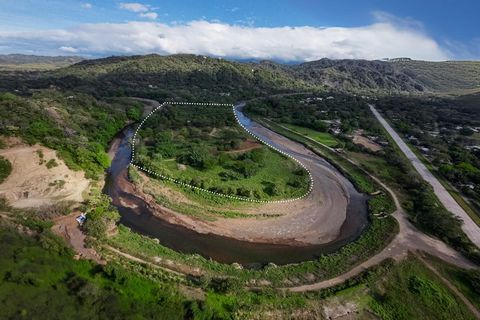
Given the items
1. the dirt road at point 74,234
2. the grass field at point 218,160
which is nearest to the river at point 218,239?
the dirt road at point 74,234

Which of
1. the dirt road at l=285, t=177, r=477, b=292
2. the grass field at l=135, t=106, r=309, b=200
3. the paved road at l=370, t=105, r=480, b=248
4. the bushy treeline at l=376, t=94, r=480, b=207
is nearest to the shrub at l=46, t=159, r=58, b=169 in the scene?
the grass field at l=135, t=106, r=309, b=200

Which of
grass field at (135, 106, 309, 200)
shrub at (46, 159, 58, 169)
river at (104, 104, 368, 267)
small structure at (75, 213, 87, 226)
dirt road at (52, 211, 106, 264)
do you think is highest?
shrub at (46, 159, 58, 169)

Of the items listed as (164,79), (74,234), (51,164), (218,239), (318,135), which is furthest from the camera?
(164,79)

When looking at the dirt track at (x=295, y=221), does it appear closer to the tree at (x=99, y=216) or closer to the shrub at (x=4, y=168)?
the tree at (x=99, y=216)

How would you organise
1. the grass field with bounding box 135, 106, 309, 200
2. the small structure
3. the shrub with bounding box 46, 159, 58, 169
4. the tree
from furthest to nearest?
the grass field with bounding box 135, 106, 309, 200 < the shrub with bounding box 46, 159, 58, 169 < the small structure < the tree

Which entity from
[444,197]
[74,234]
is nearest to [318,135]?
[444,197]

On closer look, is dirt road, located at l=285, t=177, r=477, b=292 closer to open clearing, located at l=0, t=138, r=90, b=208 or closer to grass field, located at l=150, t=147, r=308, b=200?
grass field, located at l=150, t=147, r=308, b=200

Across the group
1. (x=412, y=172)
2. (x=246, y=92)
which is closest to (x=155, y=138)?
(x=412, y=172)

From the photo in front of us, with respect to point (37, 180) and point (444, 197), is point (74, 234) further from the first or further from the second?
point (444, 197)

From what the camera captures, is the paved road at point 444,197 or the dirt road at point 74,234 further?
the paved road at point 444,197

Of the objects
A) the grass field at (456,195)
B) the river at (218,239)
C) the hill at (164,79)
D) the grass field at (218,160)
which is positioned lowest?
the river at (218,239)
